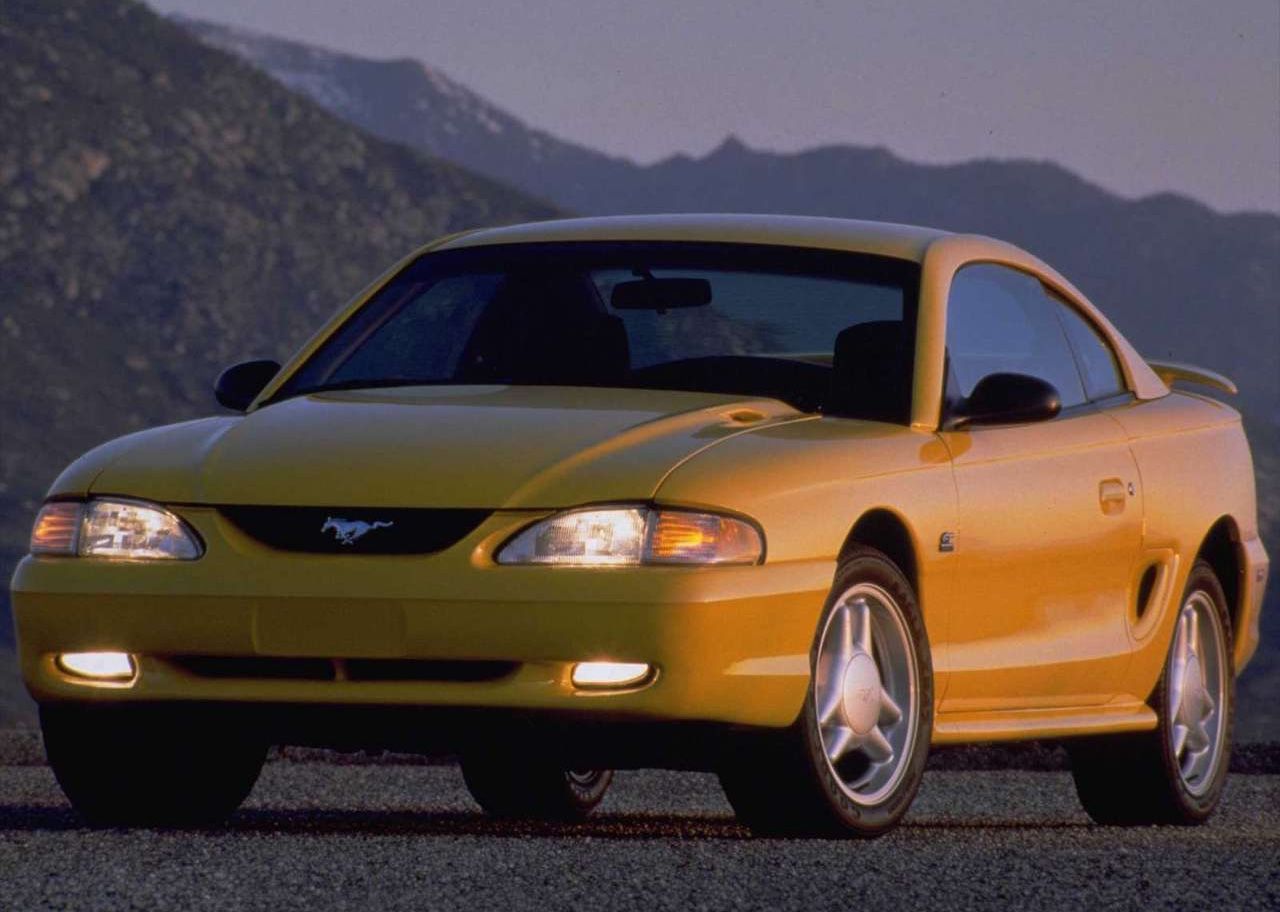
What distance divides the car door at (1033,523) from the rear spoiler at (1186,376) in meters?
1.08

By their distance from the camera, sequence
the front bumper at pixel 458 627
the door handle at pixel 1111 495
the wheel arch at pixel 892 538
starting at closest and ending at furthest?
the front bumper at pixel 458 627, the wheel arch at pixel 892 538, the door handle at pixel 1111 495

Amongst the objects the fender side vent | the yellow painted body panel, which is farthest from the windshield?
the fender side vent

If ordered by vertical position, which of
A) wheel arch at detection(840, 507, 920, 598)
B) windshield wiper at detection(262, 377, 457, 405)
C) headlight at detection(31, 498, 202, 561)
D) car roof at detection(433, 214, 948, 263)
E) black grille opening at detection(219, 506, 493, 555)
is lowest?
wheel arch at detection(840, 507, 920, 598)

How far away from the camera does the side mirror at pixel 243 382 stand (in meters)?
7.20

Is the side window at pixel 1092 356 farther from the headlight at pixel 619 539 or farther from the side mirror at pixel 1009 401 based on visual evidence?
the headlight at pixel 619 539

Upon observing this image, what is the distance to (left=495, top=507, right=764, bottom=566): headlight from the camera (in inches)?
226

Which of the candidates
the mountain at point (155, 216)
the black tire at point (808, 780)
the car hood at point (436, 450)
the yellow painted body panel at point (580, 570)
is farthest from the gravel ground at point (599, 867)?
the mountain at point (155, 216)

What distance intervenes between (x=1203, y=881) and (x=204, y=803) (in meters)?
2.65

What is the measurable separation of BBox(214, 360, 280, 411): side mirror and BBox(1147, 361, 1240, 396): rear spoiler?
3193 mm

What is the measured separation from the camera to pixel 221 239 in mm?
126188

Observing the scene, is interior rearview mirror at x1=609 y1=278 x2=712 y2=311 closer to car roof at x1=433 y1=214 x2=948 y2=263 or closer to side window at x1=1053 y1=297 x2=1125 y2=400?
car roof at x1=433 y1=214 x2=948 y2=263

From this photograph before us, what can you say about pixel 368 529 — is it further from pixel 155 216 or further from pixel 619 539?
pixel 155 216

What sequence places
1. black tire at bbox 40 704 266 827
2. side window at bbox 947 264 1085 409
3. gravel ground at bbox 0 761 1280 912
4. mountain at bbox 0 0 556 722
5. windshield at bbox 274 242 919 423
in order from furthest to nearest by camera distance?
→ mountain at bbox 0 0 556 722 < side window at bbox 947 264 1085 409 < windshield at bbox 274 242 919 423 < black tire at bbox 40 704 266 827 < gravel ground at bbox 0 761 1280 912

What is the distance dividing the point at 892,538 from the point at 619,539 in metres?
1.02
